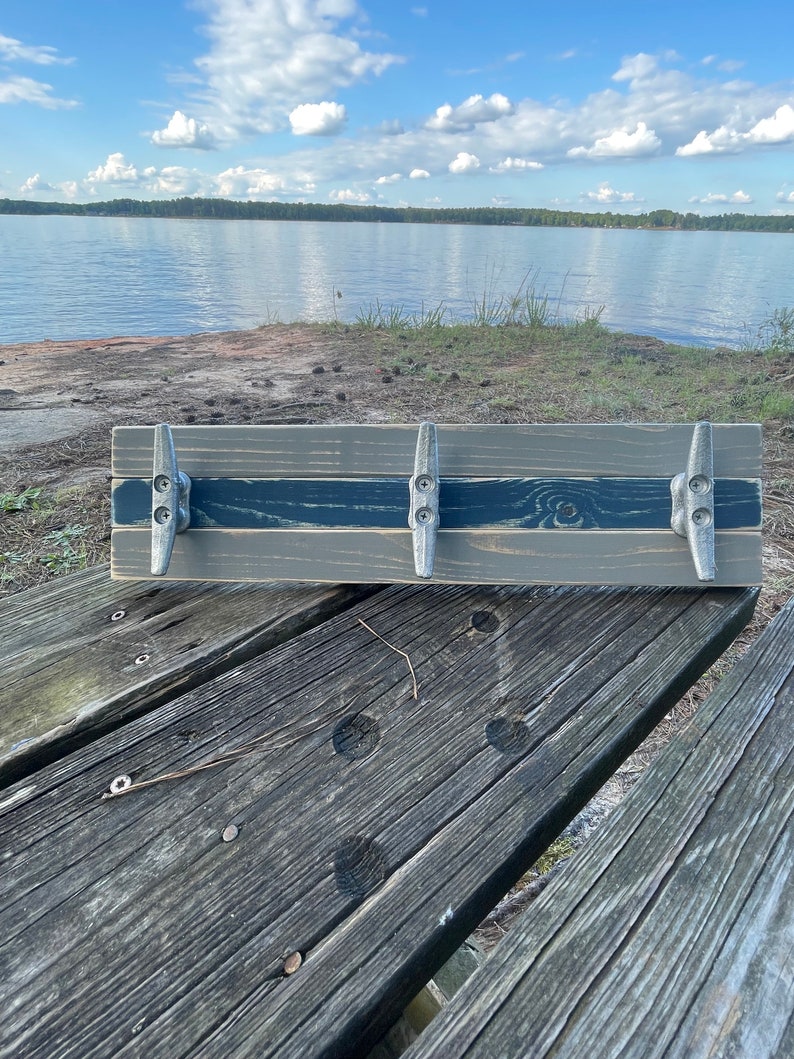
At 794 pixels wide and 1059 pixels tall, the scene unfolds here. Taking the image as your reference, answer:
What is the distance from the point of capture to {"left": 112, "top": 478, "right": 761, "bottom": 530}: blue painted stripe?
1370 mm

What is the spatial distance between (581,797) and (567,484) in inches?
26.5

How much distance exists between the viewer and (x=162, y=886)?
2.73ft

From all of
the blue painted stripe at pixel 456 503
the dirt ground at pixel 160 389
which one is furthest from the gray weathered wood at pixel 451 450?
Result: the dirt ground at pixel 160 389

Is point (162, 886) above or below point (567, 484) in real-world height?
below

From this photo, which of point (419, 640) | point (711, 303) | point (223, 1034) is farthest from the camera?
point (711, 303)

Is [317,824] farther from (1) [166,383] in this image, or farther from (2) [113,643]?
(1) [166,383]

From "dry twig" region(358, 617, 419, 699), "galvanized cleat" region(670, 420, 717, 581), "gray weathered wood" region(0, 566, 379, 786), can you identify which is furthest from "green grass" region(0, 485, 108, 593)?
"galvanized cleat" region(670, 420, 717, 581)

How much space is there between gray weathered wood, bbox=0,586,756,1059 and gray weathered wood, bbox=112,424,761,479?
1.04 ft

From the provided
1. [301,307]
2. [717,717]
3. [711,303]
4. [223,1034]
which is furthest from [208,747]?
[711,303]

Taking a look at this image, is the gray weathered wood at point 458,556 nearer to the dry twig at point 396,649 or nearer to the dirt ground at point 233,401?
Result: the dry twig at point 396,649

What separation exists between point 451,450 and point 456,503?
0.39 ft

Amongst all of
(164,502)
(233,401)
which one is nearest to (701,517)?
(164,502)

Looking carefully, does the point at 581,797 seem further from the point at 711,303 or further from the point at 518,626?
the point at 711,303

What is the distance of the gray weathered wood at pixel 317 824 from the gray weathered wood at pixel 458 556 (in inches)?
3.3
